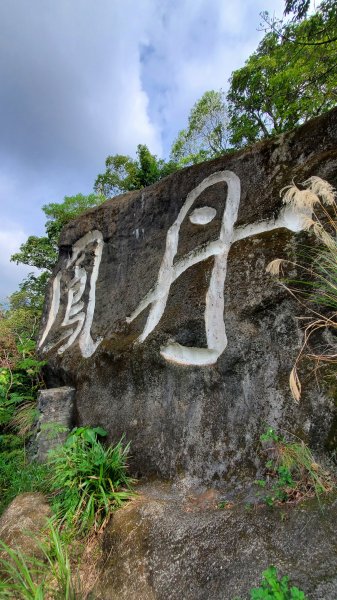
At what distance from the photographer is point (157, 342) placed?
3143 millimetres

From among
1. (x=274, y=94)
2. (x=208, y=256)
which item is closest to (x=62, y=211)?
(x=274, y=94)

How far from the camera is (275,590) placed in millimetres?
1412

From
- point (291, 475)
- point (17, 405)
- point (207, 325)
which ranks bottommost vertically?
point (291, 475)

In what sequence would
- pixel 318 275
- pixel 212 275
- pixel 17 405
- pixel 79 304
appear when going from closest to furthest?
pixel 318 275 → pixel 212 275 → pixel 79 304 → pixel 17 405

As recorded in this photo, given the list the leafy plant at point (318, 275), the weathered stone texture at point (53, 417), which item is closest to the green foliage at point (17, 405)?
the weathered stone texture at point (53, 417)

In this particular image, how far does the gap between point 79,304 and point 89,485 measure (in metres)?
2.44

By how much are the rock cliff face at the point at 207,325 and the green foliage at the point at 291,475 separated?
103 millimetres

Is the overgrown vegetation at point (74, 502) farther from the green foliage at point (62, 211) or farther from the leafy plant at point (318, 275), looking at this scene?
the green foliage at point (62, 211)

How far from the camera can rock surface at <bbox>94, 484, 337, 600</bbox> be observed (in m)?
1.60

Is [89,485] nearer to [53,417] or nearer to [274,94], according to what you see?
[53,417]

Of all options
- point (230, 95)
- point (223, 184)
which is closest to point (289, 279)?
point (223, 184)

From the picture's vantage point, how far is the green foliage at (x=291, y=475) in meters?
1.88

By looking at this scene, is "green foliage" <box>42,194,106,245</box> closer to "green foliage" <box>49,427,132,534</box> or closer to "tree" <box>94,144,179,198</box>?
"tree" <box>94,144,179,198</box>

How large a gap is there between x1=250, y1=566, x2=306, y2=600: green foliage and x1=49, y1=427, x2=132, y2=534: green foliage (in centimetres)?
141
